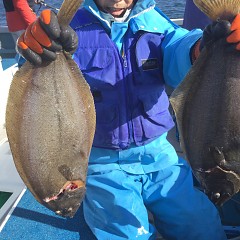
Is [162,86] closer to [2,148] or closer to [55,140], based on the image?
[55,140]

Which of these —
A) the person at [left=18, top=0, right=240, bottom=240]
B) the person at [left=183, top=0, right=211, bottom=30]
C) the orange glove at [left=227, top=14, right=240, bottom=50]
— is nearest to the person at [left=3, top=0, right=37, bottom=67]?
the person at [left=183, top=0, right=211, bottom=30]

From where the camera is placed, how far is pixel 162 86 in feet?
9.80

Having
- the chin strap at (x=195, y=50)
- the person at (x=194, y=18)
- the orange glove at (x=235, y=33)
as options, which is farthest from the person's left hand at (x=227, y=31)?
the person at (x=194, y=18)

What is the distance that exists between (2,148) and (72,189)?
2.38 m

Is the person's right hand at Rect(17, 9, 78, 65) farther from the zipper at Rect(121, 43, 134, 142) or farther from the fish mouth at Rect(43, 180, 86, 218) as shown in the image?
the zipper at Rect(121, 43, 134, 142)

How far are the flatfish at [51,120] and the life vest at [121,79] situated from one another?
0.75 m

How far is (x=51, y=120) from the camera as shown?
2.00m

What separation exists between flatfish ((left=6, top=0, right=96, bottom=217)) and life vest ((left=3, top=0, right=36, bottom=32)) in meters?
4.62

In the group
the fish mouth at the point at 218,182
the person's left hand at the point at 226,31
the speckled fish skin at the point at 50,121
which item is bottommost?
the fish mouth at the point at 218,182

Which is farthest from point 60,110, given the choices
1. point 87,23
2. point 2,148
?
point 2,148

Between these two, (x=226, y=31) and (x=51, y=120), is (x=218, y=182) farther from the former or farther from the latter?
(x=51, y=120)

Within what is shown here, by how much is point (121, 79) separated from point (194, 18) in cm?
158

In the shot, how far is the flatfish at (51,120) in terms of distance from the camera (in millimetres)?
2006

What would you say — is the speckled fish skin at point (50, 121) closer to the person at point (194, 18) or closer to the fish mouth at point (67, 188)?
the fish mouth at point (67, 188)
